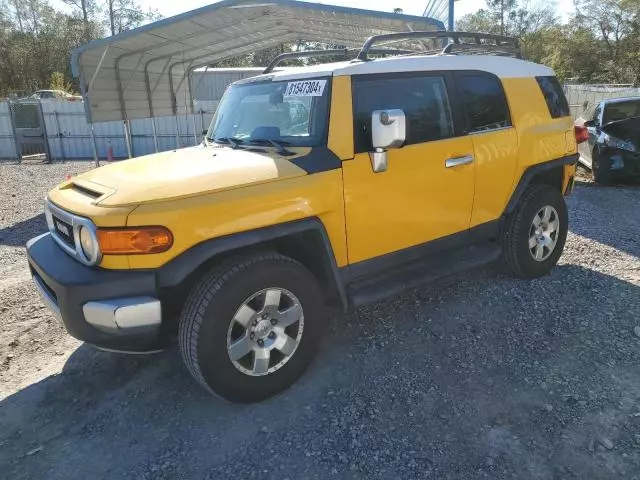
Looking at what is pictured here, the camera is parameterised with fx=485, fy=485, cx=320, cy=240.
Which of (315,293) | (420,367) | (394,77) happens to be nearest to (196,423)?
(315,293)

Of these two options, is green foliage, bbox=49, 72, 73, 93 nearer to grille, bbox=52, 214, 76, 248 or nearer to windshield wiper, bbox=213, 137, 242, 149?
windshield wiper, bbox=213, 137, 242, 149

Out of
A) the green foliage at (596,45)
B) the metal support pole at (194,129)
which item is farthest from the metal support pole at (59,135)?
the green foliage at (596,45)

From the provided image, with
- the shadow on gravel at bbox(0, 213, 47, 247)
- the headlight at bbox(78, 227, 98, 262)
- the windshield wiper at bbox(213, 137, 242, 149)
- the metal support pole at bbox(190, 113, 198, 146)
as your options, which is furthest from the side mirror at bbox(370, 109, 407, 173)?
the metal support pole at bbox(190, 113, 198, 146)

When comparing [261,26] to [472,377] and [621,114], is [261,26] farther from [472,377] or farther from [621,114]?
[472,377]

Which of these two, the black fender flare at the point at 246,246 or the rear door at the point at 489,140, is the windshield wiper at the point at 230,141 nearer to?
the black fender flare at the point at 246,246

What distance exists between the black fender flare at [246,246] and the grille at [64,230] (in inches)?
28.0

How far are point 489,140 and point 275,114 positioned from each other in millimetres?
1796

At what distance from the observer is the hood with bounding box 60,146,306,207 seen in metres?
2.73

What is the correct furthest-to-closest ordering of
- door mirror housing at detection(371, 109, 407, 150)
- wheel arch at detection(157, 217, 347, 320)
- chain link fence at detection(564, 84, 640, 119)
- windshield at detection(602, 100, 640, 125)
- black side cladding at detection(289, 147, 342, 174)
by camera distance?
1. chain link fence at detection(564, 84, 640, 119)
2. windshield at detection(602, 100, 640, 125)
3. black side cladding at detection(289, 147, 342, 174)
4. door mirror housing at detection(371, 109, 407, 150)
5. wheel arch at detection(157, 217, 347, 320)

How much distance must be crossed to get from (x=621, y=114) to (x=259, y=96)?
886cm

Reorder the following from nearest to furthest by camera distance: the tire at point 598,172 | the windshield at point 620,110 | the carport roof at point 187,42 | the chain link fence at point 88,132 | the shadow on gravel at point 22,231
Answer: the shadow on gravel at point 22,231, the carport roof at point 187,42, the tire at point 598,172, the windshield at point 620,110, the chain link fence at point 88,132

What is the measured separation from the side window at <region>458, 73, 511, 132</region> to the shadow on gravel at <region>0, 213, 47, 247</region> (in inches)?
243

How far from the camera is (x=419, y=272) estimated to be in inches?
149

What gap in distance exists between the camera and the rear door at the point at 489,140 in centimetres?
397
